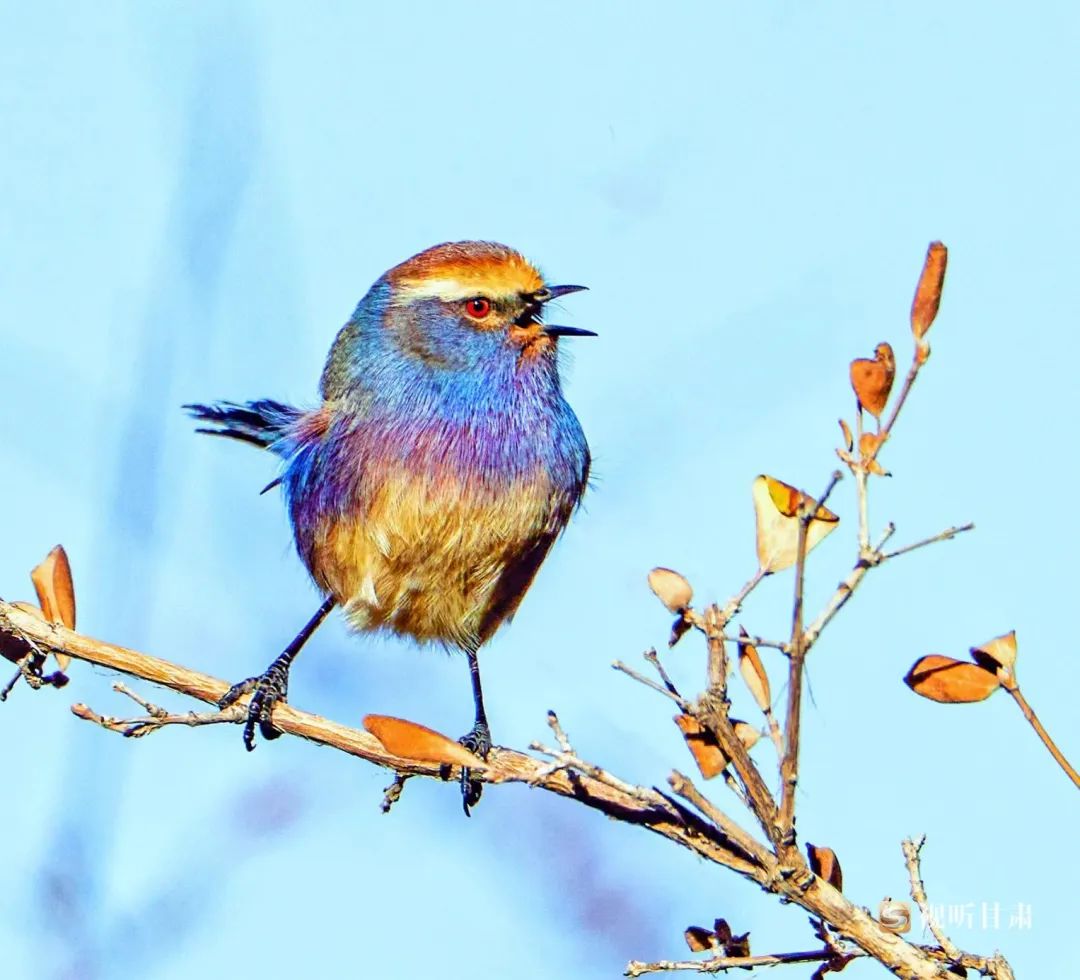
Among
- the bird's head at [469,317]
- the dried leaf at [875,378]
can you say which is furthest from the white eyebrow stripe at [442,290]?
the dried leaf at [875,378]

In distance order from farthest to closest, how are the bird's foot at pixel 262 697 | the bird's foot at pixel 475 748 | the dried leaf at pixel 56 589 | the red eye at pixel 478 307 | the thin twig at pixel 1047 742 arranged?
the red eye at pixel 478 307, the bird's foot at pixel 475 748, the bird's foot at pixel 262 697, the dried leaf at pixel 56 589, the thin twig at pixel 1047 742

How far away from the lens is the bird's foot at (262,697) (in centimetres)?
393

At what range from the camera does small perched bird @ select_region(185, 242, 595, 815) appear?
4.56m

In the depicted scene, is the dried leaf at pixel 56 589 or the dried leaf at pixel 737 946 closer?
the dried leaf at pixel 737 946

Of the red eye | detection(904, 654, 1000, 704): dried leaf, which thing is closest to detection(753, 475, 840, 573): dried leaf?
detection(904, 654, 1000, 704): dried leaf

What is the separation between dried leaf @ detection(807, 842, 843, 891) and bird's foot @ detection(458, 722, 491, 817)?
5.77 ft

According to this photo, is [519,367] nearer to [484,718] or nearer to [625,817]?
[484,718]

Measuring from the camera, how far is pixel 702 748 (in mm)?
2594

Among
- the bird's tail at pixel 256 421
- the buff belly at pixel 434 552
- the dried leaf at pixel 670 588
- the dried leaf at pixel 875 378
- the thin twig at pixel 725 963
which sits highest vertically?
the bird's tail at pixel 256 421

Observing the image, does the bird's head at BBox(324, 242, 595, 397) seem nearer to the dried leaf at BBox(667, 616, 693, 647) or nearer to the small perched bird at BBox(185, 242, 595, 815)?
the small perched bird at BBox(185, 242, 595, 815)

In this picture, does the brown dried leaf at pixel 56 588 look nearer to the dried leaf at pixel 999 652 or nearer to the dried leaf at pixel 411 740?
the dried leaf at pixel 411 740

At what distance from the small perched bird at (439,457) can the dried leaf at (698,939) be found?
1.90 m

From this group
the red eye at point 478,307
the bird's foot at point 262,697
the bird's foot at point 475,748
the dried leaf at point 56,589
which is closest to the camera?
the dried leaf at point 56,589

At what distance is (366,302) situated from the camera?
523cm
